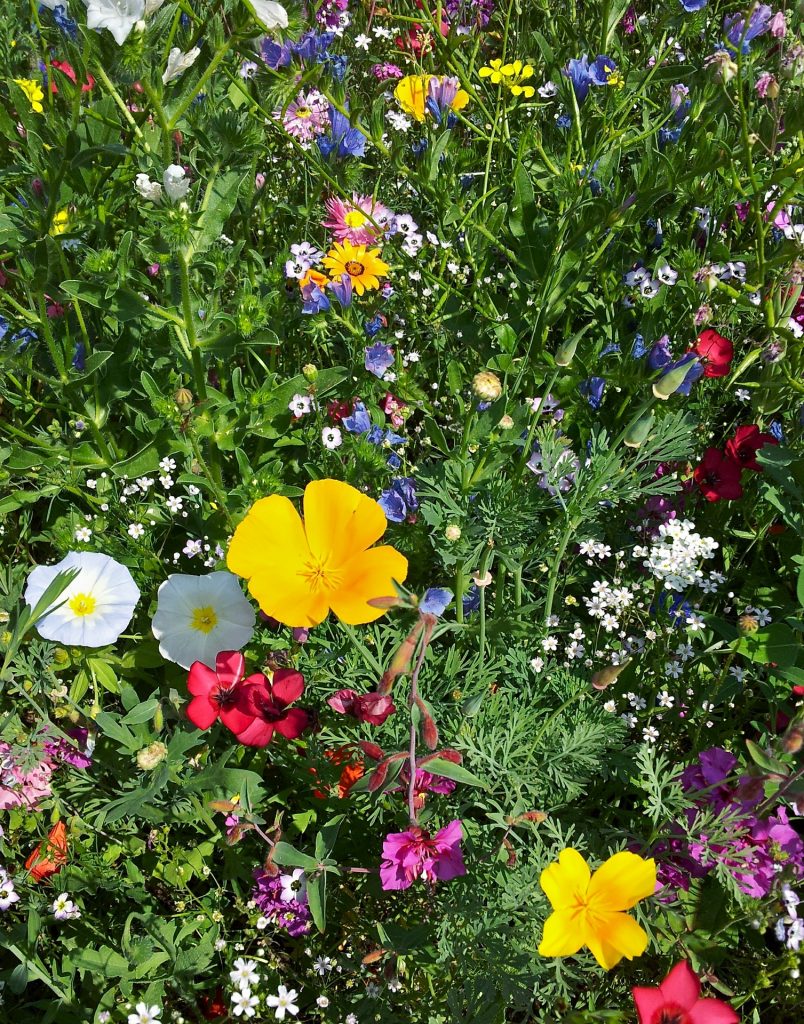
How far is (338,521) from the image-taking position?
1.51 meters

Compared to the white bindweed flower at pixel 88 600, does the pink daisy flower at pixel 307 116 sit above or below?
above

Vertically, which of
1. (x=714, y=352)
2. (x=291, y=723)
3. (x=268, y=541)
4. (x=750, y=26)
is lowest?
(x=291, y=723)

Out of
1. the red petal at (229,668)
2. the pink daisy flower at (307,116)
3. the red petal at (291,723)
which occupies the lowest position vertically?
the red petal at (291,723)

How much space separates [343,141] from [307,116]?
51 cm

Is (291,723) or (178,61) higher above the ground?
(178,61)

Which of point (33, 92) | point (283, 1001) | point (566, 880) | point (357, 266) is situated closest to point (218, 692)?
point (283, 1001)

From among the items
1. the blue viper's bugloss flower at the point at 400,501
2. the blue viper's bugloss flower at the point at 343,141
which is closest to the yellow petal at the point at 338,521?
the blue viper's bugloss flower at the point at 400,501

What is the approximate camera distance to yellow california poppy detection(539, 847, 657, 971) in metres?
1.29

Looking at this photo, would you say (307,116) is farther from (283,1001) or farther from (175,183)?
(283,1001)

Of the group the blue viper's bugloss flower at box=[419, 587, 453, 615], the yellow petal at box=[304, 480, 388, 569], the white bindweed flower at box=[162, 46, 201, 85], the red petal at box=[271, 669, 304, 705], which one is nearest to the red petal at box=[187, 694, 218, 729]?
the red petal at box=[271, 669, 304, 705]

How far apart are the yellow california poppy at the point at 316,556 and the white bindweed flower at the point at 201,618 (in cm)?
29

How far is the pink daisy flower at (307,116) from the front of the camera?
261 centimetres

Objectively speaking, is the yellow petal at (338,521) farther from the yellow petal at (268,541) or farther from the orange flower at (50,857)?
the orange flower at (50,857)

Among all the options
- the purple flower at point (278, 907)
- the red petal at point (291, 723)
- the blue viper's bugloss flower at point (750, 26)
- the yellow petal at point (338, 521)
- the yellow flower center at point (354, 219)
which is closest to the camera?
the yellow petal at point (338, 521)
